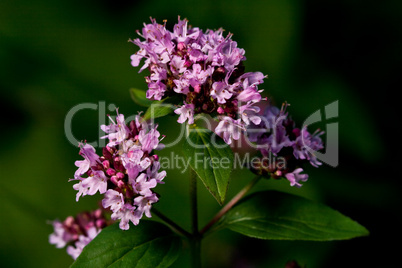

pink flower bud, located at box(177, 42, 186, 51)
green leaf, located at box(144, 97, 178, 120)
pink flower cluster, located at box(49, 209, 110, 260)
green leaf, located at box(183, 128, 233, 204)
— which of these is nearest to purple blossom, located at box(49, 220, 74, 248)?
pink flower cluster, located at box(49, 209, 110, 260)

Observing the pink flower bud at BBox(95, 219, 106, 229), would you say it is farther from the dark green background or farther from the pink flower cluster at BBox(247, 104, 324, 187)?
the dark green background

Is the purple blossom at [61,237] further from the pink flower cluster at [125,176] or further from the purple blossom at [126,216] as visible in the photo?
the purple blossom at [126,216]

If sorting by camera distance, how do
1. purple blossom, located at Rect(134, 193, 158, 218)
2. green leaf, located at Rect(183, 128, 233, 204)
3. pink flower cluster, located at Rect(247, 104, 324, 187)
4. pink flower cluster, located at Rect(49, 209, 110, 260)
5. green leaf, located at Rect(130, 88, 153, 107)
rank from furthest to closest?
pink flower cluster, located at Rect(49, 209, 110, 260)
green leaf, located at Rect(130, 88, 153, 107)
pink flower cluster, located at Rect(247, 104, 324, 187)
purple blossom, located at Rect(134, 193, 158, 218)
green leaf, located at Rect(183, 128, 233, 204)

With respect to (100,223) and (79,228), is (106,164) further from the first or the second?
(79,228)

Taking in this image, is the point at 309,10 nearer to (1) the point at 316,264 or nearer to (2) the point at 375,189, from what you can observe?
(2) the point at 375,189

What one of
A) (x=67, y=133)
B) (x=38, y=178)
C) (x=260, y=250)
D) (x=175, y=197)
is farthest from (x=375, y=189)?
(x=38, y=178)

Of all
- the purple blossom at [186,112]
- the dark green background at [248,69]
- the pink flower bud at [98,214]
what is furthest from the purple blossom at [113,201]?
the dark green background at [248,69]
